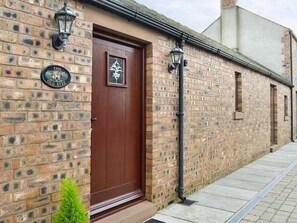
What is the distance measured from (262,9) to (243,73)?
Result: 11131 millimetres

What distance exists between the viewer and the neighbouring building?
7.75 ft

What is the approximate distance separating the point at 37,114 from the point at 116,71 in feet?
4.67

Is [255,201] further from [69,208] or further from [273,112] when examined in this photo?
[273,112]

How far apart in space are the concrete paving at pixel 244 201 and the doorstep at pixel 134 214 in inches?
3.9

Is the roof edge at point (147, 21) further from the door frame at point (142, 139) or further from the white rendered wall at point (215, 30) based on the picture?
the white rendered wall at point (215, 30)

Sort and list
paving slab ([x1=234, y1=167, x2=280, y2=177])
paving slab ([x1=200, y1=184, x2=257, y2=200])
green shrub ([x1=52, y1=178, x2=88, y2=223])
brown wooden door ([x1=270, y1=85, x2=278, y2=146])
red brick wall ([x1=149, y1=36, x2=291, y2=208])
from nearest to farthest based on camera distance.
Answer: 1. green shrub ([x1=52, y1=178, x2=88, y2=223])
2. red brick wall ([x1=149, y1=36, x2=291, y2=208])
3. paving slab ([x1=200, y1=184, x2=257, y2=200])
4. paving slab ([x1=234, y1=167, x2=280, y2=177])
5. brown wooden door ([x1=270, y1=85, x2=278, y2=146])

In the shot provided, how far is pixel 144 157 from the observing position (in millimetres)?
4062

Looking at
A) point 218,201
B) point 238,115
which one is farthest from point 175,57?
point 238,115

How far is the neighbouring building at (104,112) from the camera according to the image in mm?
2363

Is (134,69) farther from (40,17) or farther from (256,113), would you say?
(256,113)

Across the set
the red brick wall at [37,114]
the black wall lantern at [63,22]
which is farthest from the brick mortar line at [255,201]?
the black wall lantern at [63,22]

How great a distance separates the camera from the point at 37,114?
251 centimetres

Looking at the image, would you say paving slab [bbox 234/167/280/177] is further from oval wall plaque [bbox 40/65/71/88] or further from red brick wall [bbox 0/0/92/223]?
oval wall plaque [bbox 40/65/71/88]

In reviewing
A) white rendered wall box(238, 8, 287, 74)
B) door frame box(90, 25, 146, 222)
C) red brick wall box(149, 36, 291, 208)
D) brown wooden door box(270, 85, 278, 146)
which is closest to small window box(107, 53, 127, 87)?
door frame box(90, 25, 146, 222)
